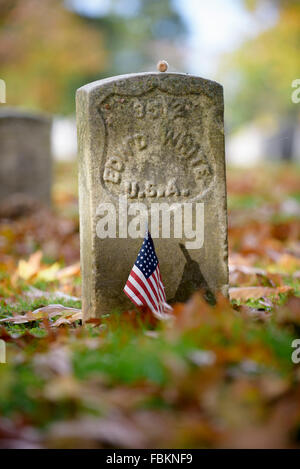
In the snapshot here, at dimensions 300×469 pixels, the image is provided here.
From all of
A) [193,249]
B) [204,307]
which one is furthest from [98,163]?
[204,307]

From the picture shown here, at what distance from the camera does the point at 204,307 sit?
9.45 feet

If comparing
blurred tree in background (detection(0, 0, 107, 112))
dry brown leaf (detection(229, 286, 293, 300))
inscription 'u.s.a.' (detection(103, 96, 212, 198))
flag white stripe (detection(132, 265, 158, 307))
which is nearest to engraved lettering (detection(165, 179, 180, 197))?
inscription 'u.s.a.' (detection(103, 96, 212, 198))

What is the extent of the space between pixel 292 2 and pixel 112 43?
17.2m

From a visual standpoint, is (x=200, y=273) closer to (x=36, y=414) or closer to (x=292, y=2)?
(x=36, y=414)

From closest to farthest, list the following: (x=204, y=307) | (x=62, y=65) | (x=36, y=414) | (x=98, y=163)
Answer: (x=36, y=414), (x=204, y=307), (x=98, y=163), (x=62, y=65)

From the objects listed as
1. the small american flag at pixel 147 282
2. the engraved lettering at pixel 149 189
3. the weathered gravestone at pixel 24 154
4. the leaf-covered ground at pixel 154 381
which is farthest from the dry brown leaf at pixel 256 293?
the weathered gravestone at pixel 24 154

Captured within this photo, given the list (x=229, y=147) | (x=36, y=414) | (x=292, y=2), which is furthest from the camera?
(x=229, y=147)

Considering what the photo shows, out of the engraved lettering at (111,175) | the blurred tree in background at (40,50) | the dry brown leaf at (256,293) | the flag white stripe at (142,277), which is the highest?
the blurred tree in background at (40,50)

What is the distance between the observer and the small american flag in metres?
3.66

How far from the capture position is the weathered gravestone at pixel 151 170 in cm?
376

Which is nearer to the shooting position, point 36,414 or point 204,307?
point 36,414

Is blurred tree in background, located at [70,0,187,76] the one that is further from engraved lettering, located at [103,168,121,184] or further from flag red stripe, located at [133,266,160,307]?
flag red stripe, located at [133,266,160,307]

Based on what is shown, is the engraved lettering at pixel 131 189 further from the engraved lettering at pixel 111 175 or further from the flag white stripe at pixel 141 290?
the flag white stripe at pixel 141 290

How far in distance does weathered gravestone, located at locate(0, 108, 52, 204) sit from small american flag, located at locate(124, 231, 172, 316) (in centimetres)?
693
